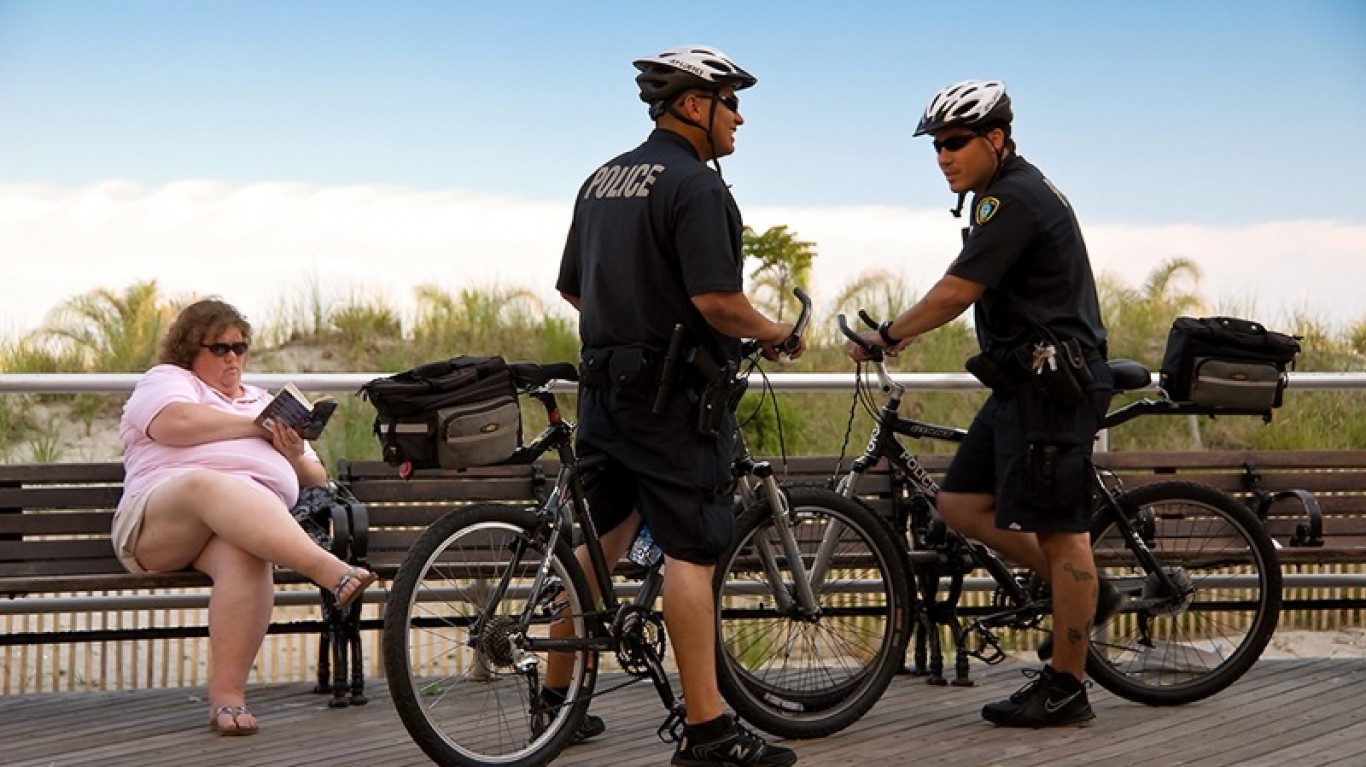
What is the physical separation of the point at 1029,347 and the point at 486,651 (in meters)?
1.69

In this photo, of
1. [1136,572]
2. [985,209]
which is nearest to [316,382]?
[985,209]

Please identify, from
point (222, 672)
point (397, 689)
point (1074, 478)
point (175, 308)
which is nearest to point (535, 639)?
point (397, 689)

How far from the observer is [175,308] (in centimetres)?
1688

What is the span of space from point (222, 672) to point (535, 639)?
1.22 metres

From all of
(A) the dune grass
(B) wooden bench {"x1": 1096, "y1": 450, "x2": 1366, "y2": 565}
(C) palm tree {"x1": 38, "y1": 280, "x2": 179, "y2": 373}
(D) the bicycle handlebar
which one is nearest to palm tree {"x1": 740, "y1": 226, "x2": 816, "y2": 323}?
(A) the dune grass

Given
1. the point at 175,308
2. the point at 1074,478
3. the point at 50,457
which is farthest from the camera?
the point at 175,308

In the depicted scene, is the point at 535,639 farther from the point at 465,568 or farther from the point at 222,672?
the point at 222,672

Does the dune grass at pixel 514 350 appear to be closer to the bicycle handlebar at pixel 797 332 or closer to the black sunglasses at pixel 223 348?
the black sunglasses at pixel 223 348

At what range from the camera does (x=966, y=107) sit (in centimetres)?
564

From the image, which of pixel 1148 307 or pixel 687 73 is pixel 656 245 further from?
pixel 1148 307

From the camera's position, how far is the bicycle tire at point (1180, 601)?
617 cm

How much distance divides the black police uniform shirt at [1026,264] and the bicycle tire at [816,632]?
0.62 m

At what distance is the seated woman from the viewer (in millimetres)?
5820

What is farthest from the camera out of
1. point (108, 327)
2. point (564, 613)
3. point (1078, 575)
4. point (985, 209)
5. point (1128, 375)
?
point (108, 327)
